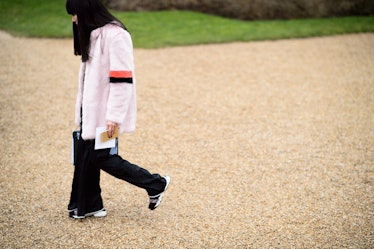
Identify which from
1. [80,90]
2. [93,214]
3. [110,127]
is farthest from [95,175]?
[80,90]

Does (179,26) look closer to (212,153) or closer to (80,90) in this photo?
(212,153)

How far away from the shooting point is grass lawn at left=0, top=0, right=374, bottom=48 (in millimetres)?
11906

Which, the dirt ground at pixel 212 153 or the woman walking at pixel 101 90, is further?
the dirt ground at pixel 212 153

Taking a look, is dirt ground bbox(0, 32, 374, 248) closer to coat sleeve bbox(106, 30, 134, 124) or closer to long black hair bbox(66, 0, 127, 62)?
coat sleeve bbox(106, 30, 134, 124)

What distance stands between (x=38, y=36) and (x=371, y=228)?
401 inches

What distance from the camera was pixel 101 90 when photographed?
144 inches

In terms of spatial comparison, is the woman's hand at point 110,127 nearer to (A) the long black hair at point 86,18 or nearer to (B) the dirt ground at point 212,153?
(A) the long black hair at point 86,18

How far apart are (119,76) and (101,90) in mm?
232

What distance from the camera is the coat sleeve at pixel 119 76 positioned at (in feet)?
11.6

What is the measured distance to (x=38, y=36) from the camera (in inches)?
465

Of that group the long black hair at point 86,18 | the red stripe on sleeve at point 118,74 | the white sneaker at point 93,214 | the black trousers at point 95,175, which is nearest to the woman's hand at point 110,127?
the black trousers at point 95,175

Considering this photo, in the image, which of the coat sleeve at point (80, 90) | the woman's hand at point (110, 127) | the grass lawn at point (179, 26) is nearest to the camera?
the woman's hand at point (110, 127)

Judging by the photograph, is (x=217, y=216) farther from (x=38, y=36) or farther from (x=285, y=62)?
(x=38, y=36)

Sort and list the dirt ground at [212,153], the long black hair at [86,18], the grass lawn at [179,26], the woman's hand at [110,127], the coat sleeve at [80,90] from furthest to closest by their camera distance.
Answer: the grass lawn at [179,26] < the dirt ground at [212,153] < the coat sleeve at [80,90] < the woman's hand at [110,127] < the long black hair at [86,18]
